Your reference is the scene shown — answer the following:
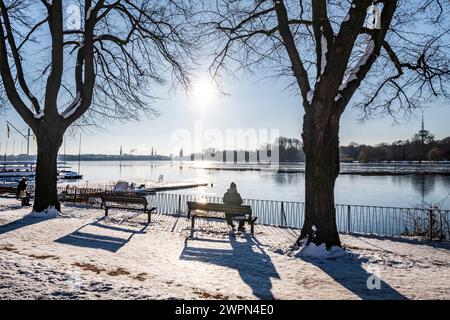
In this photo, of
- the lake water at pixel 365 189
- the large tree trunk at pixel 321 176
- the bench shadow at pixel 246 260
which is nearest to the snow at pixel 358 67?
the large tree trunk at pixel 321 176

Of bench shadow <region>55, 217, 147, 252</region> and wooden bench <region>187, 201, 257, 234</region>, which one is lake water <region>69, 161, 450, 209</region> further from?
bench shadow <region>55, 217, 147, 252</region>

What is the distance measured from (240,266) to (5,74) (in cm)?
1245

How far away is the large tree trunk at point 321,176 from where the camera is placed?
8.41 meters

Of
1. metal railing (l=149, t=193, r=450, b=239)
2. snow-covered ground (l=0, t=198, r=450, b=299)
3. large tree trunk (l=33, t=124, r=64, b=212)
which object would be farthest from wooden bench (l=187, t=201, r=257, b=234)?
large tree trunk (l=33, t=124, r=64, b=212)

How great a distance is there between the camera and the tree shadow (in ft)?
17.8

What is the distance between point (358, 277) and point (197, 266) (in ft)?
10.1

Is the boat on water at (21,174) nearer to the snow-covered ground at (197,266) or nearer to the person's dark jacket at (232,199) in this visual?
the person's dark jacket at (232,199)

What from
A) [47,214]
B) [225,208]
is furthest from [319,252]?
[47,214]

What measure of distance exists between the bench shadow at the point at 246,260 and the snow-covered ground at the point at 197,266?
0.02m

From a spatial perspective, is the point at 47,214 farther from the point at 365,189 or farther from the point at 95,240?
the point at 365,189

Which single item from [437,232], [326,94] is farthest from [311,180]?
[437,232]

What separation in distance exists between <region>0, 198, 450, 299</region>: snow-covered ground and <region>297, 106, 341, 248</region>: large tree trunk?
28.3 inches

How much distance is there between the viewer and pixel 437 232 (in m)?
13.4

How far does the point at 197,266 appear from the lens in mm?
6797
